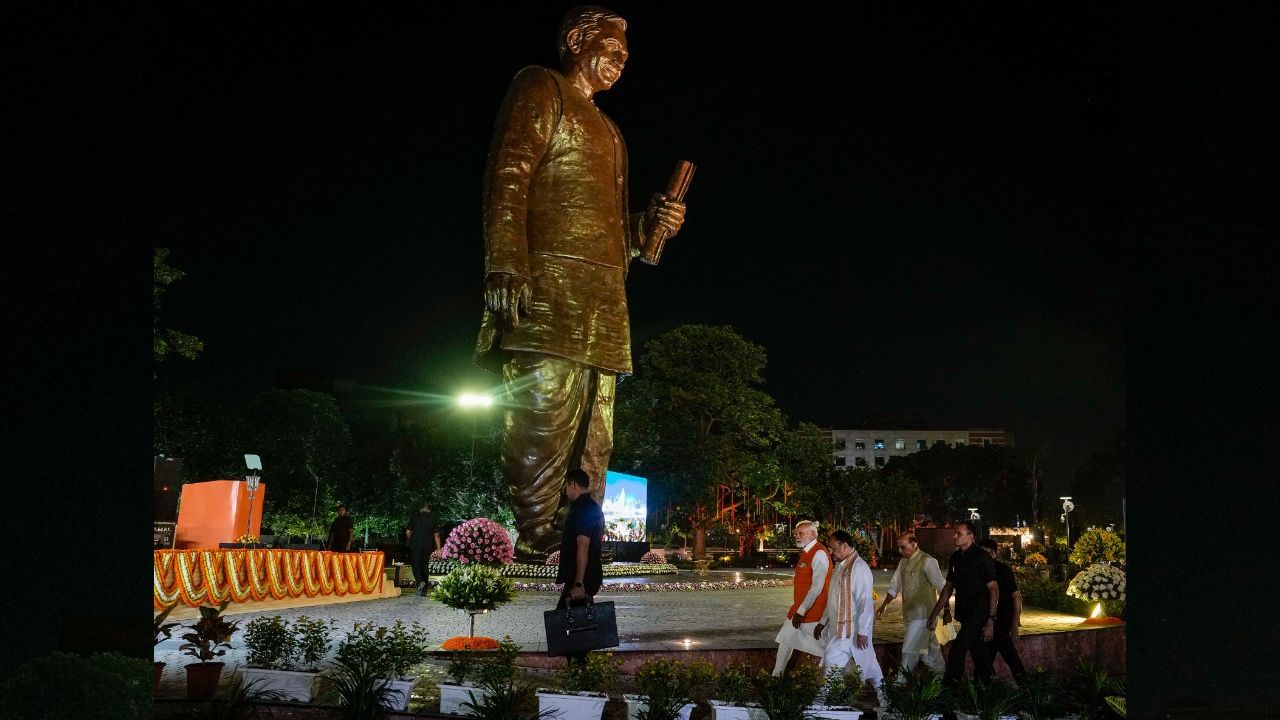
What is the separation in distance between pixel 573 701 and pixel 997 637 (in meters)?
3.93

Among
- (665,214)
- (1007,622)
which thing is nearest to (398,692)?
(1007,622)

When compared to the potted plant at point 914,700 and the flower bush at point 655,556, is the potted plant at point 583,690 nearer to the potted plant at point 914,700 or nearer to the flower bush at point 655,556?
the potted plant at point 914,700

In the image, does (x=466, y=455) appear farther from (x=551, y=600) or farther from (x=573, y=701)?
(x=573, y=701)

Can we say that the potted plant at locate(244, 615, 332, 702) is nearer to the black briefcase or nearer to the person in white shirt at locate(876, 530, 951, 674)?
the black briefcase

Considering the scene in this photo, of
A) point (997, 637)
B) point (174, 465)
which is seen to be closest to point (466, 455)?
point (174, 465)

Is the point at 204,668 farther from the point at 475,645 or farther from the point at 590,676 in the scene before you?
the point at 590,676

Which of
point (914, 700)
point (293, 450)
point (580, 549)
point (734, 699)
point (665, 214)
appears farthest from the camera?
point (293, 450)

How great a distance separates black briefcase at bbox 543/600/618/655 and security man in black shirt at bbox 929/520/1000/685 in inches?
102

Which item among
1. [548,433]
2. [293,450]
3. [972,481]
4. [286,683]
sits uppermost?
[972,481]

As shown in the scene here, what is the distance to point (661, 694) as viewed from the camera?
20.8 feet

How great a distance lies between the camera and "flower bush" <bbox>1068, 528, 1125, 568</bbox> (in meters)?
17.9

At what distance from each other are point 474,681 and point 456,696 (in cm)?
17

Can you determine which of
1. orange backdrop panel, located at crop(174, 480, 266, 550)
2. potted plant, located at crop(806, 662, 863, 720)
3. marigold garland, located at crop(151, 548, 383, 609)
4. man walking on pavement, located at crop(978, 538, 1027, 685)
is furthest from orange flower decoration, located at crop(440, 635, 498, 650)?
orange backdrop panel, located at crop(174, 480, 266, 550)

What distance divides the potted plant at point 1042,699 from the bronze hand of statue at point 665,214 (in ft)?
17.1
